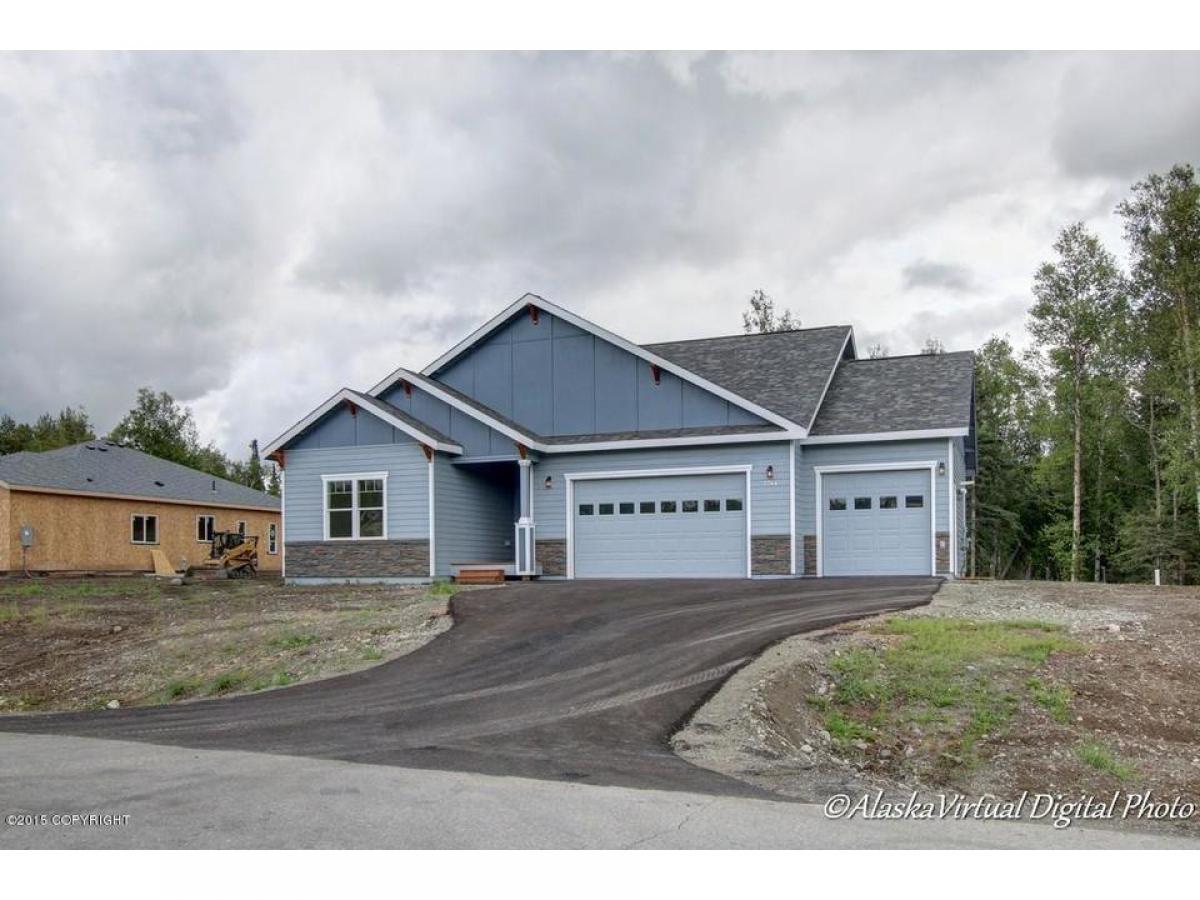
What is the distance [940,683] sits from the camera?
11.4 m

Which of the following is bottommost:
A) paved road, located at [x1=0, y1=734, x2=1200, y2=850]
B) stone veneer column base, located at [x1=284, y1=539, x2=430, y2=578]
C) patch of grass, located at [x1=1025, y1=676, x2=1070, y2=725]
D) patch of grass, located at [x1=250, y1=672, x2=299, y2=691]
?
patch of grass, located at [x1=250, y1=672, x2=299, y2=691]

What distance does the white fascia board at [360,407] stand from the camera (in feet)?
74.9

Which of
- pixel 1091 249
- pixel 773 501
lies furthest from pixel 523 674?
pixel 1091 249

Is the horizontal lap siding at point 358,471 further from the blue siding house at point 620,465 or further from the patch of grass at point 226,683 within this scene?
the patch of grass at point 226,683

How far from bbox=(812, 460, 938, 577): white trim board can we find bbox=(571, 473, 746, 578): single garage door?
168 centimetres

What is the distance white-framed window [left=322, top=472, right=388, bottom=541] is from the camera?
23625 mm

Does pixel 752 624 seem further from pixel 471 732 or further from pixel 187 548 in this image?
pixel 187 548

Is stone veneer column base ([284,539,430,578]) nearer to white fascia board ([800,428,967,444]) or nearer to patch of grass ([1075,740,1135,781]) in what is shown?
white fascia board ([800,428,967,444])

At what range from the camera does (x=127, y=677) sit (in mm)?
14336

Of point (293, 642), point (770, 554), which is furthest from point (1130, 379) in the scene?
point (293, 642)

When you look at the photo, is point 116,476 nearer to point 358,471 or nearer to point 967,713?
point 358,471

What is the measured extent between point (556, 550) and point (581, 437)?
2.65 metres

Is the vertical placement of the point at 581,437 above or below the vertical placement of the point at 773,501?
above

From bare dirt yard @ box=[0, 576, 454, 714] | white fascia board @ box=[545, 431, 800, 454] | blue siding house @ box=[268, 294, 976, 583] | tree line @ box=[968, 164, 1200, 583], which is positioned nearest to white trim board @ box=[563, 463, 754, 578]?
blue siding house @ box=[268, 294, 976, 583]
